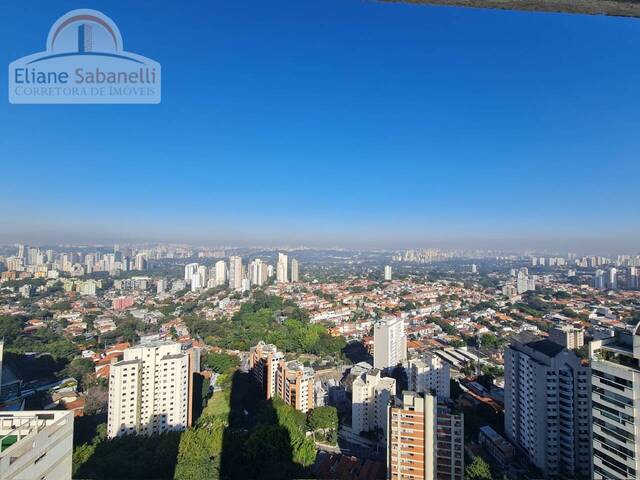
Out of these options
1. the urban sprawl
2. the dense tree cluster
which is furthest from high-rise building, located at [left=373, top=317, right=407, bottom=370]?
the dense tree cluster

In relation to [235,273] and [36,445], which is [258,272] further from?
[36,445]

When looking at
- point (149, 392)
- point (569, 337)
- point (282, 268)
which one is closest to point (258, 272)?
point (282, 268)

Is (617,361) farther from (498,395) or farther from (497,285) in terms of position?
(497,285)

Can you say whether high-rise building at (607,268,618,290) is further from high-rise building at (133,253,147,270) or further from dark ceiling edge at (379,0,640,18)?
high-rise building at (133,253,147,270)

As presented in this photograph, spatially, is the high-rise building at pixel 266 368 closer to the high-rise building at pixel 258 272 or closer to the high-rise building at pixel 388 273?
the high-rise building at pixel 258 272

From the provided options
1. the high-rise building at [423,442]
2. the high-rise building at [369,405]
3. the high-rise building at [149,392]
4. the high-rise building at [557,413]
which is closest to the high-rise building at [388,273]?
the high-rise building at [369,405]
